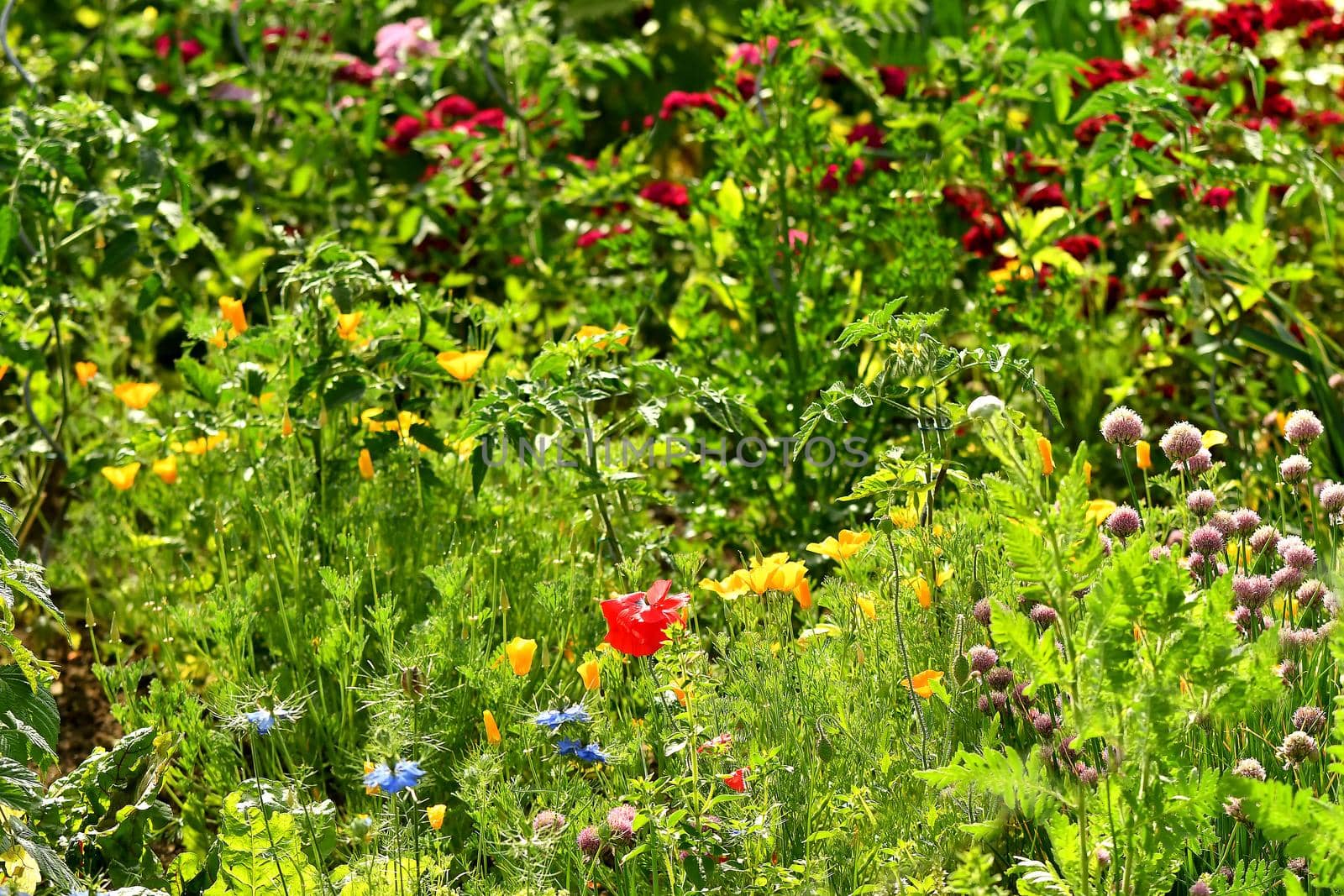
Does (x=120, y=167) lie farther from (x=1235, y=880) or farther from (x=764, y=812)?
(x=1235, y=880)

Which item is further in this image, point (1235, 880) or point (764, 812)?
point (764, 812)

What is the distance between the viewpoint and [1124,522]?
87.8 inches

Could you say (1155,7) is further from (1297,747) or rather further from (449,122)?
(1297,747)

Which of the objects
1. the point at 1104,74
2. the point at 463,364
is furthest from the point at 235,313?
the point at 1104,74

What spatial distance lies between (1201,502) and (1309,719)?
39cm

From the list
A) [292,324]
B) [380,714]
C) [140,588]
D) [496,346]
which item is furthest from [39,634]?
[380,714]

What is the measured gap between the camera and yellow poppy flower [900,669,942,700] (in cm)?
204

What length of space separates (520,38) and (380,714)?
258 cm

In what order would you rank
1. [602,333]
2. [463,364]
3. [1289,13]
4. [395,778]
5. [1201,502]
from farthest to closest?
[1289,13] < [463,364] < [602,333] < [1201,502] < [395,778]

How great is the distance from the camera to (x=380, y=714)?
1.85 metres

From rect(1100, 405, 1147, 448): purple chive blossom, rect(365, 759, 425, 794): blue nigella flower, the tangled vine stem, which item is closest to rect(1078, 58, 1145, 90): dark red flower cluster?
rect(1100, 405, 1147, 448): purple chive blossom

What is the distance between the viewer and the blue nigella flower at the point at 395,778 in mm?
1608

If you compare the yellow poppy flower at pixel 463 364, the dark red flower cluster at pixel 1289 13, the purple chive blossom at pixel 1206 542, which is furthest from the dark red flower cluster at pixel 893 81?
the purple chive blossom at pixel 1206 542

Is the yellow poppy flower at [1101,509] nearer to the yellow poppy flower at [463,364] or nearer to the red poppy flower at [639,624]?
the red poppy flower at [639,624]
